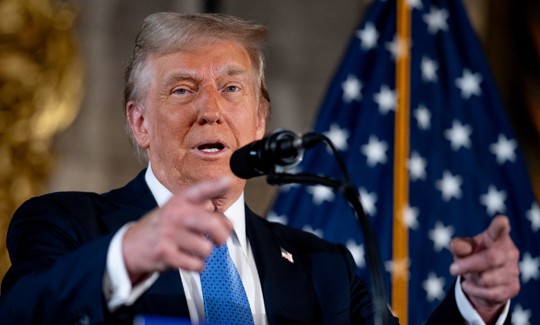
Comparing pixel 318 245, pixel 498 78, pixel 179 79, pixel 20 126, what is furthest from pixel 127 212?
pixel 498 78

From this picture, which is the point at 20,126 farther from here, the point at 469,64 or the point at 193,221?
the point at 193,221

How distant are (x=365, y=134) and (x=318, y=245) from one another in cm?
→ 177

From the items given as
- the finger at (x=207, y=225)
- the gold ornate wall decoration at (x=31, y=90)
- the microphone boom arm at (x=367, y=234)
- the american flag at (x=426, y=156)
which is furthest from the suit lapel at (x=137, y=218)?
the american flag at (x=426, y=156)

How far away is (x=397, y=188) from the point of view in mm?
4500

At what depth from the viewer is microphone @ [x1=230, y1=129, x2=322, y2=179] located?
1917 millimetres

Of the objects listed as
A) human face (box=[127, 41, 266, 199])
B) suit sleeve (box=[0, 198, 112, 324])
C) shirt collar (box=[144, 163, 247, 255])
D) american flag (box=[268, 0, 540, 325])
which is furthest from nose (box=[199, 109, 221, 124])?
american flag (box=[268, 0, 540, 325])

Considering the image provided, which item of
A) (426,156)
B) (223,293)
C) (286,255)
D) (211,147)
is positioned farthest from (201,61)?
(426,156)

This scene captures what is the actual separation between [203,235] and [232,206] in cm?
65

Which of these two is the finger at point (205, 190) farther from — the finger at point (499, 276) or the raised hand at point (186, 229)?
the finger at point (499, 276)

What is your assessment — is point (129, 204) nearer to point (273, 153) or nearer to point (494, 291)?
point (273, 153)

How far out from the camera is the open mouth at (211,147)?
9.08ft

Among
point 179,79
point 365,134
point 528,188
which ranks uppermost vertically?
point 179,79

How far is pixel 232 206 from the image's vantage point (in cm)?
288

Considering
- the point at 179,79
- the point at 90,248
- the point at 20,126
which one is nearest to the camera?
the point at 90,248
